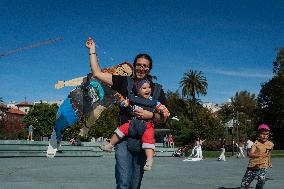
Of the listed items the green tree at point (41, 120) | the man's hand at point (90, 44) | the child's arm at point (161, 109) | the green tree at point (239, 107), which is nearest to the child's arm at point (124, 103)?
the child's arm at point (161, 109)

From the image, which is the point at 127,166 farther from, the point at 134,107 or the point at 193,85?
the point at 193,85

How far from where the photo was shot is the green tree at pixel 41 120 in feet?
293

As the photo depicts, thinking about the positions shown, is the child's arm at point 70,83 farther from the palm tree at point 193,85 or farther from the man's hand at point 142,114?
the palm tree at point 193,85

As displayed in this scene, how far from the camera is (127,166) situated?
4141 mm

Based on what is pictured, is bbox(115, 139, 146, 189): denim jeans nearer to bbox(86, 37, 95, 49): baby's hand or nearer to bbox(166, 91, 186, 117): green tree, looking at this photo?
bbox(86, 37, 95, 49): baby's hand

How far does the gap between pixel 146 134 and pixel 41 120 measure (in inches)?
3480

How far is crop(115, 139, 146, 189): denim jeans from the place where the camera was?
4.11m

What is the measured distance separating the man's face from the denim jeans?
2.43ft

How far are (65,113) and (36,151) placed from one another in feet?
32.2

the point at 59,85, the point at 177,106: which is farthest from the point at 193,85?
the point at 59,85

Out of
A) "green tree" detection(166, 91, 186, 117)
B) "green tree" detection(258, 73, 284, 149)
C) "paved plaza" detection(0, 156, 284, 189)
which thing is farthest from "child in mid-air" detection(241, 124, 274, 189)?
"green tree" detection(166, 91, 186, 117)

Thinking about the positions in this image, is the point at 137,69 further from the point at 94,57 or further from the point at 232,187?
the point at 232,187

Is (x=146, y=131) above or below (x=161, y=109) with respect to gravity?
below

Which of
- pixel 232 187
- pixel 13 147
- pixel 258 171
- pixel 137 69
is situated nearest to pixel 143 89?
pixel 137 69
